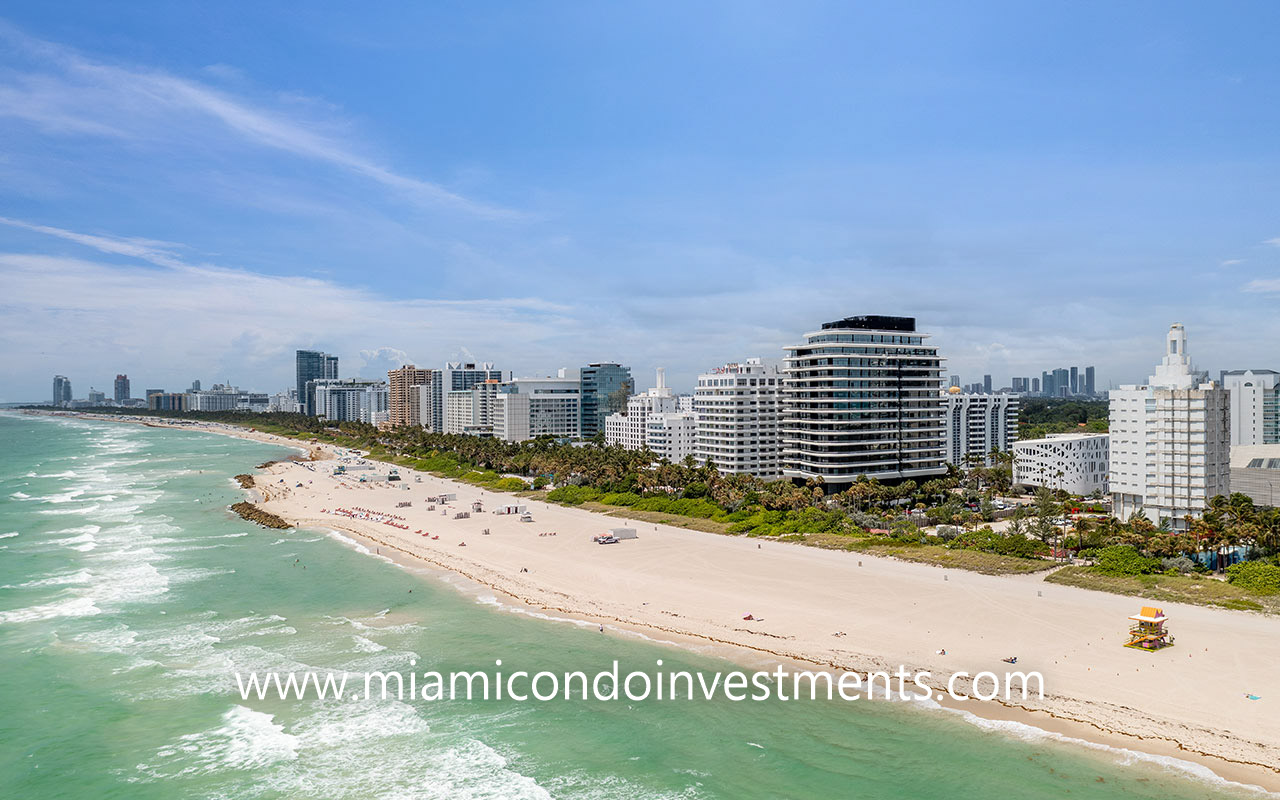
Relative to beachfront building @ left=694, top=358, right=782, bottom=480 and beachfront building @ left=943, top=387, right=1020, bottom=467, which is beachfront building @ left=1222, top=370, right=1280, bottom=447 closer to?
beachfront building @ left=943, top=387, right=1020, bottom=467

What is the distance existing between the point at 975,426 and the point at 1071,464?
113 ft

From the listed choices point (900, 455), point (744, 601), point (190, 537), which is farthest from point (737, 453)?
point (190, 537)

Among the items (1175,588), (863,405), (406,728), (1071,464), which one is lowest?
(406,728)

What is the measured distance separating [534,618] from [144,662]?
73.3ft

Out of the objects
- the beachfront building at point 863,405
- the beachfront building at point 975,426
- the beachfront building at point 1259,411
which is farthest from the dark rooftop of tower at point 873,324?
the beachfront building at point 1259,411

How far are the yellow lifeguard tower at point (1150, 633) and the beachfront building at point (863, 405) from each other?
52952mm

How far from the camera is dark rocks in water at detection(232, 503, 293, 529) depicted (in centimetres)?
8619

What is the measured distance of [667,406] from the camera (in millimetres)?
150875

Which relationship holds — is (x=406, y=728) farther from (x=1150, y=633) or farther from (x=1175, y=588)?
(x=1175, y=588)

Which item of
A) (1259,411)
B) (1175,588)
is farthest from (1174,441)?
(1259,411)

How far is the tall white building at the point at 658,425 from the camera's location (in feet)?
434

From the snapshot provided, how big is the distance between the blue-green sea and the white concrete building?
80748 mm

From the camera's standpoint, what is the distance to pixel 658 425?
13512 centimetres

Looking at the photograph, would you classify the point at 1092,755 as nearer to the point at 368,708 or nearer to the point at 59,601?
the point at 368,708
